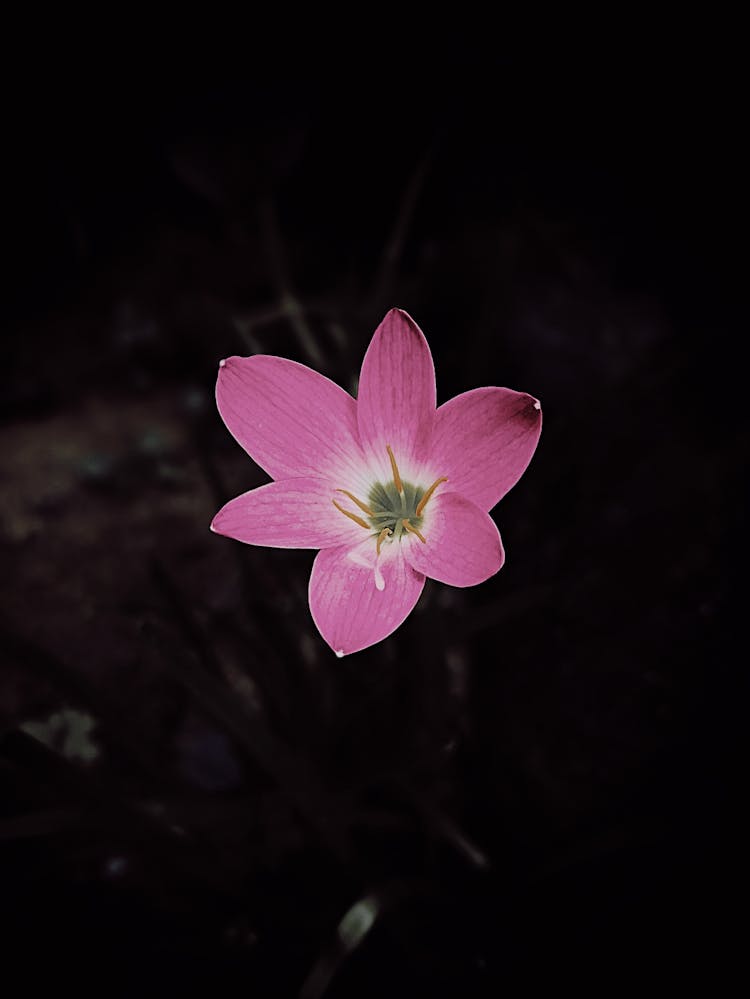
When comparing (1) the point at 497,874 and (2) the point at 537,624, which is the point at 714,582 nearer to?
(2) the point at 537,624

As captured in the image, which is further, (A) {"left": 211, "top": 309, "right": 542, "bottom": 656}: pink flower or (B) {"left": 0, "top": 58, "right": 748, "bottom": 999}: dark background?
(B) {"left": 0, "top": 58, "right": 748, "bottom": 999}: dark background

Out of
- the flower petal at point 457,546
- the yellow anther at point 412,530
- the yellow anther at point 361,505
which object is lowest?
the flower petal at point 457,546

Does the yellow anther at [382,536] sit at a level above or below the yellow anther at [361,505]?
below

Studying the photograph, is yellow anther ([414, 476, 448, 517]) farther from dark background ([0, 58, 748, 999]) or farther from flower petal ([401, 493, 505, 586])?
dark background ([0, 58, 748, 999])

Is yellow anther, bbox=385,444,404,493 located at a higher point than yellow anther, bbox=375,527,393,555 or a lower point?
higher

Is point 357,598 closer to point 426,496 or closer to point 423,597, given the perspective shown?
point 426,496

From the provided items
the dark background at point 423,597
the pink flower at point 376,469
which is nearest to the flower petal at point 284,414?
the pink flower at point 376,469

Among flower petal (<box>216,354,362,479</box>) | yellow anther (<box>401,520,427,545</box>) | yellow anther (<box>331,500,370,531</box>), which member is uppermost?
flower petal (<box>216,354,362,479</box>)

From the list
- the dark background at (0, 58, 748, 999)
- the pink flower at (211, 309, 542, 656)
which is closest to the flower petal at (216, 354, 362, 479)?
the pink flower at (211, 309, 542, 656)

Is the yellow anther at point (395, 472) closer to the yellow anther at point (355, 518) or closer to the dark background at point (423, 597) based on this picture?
the yellow anther at point (355, 518)

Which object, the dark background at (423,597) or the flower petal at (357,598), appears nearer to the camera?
the flower petal at (357,598)
